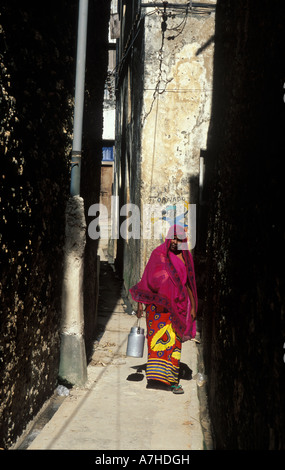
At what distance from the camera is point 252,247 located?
8.54 ft

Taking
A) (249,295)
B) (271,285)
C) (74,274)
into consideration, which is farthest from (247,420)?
(74,274)

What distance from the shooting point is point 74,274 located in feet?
17.1

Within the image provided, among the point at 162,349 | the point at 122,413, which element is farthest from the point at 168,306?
the point at 122,413

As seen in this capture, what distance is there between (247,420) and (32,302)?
1989 mm

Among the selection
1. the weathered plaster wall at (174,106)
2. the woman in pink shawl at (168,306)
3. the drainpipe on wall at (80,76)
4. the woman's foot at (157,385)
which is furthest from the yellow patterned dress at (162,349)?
the weathered plaster wall at (174,106)

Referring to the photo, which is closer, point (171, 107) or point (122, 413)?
point (122, 413)

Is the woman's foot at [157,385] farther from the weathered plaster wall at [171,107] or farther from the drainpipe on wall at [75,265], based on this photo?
the weathered plaster wall at [171,107]

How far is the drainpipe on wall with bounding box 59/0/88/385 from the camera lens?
510 cm

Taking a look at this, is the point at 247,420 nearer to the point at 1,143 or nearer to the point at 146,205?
the point at 1,143

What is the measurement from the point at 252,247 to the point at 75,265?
2.89 metres

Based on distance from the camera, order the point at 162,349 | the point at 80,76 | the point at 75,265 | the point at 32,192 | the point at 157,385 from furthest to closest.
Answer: the point at 157,385
the point at 162,349
the point at 75,265
the point at 80,76
the point at 32,192

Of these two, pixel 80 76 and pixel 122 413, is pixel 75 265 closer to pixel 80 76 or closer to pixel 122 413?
pixel 122 413

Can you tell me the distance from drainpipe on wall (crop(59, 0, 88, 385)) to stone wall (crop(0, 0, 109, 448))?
91mm

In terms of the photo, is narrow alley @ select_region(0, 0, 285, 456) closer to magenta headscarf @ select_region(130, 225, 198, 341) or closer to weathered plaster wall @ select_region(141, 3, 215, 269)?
magenta headscarf @ select_region(130, 225, 198, 341)
